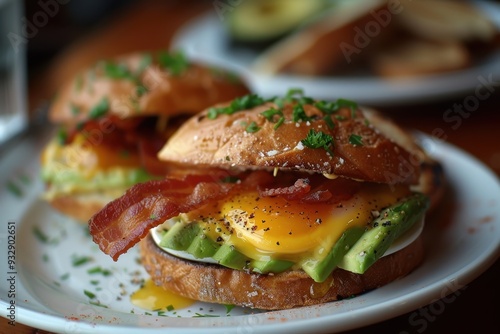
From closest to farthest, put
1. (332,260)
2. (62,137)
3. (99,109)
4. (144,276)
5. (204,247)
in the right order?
(332,260) < (204,247) < (144,276) < (99,109) < (62,137)

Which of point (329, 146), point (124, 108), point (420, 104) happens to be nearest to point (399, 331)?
point (329, 146)

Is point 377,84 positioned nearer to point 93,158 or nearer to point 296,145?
point 93,158

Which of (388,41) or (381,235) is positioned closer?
(381,235)

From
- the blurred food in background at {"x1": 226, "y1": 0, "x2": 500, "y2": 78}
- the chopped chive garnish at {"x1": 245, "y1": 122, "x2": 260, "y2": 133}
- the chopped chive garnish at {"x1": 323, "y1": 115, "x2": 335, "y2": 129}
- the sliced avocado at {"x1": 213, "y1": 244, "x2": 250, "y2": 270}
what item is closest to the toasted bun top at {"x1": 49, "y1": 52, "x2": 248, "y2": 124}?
the chopped chive garnish at {"x1": 245, "y1": 122, "x2": 260, "y2": 133}

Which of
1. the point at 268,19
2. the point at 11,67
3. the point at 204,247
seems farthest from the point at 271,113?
the point at 268,19

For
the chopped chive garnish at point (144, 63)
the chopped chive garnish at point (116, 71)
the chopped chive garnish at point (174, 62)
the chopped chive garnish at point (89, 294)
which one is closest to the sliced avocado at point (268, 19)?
the chopped chive garnish at point (174, 62)

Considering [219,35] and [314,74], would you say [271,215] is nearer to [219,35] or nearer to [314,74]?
[314,74]
